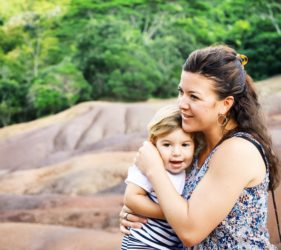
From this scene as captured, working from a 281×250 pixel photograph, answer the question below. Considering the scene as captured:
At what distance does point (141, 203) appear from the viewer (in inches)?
94.0

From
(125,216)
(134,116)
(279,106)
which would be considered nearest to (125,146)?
(279,106)

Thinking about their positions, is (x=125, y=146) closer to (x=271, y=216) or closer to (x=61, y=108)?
(x=271, y=216)

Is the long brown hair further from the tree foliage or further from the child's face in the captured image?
the tree foliage

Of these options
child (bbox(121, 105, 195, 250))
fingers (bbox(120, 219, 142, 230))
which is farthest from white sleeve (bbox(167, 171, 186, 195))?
fingers (bbox(120, 219, 142, 230))

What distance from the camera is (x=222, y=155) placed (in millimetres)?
2070

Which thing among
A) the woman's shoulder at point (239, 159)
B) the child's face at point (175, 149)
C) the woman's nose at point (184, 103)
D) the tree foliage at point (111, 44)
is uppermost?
the woman's nose at point (184, 103)

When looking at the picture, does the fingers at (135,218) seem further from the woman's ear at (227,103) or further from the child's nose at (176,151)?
the woman's ear at (227,103)

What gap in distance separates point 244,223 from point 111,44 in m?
19.8

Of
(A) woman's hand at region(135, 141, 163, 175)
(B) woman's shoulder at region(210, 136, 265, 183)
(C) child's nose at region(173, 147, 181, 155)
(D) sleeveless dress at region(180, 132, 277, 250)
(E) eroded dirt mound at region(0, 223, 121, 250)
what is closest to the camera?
(B) woman's shoulder at region(210, 136, 265, 183)

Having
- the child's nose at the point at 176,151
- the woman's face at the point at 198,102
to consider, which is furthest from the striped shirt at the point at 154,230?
the woman's face at the point at 198,102

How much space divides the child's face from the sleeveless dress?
6.2 inches

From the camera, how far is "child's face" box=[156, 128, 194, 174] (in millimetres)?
2430

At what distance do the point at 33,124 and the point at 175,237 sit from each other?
15220mm

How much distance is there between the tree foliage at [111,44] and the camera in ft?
68.4
